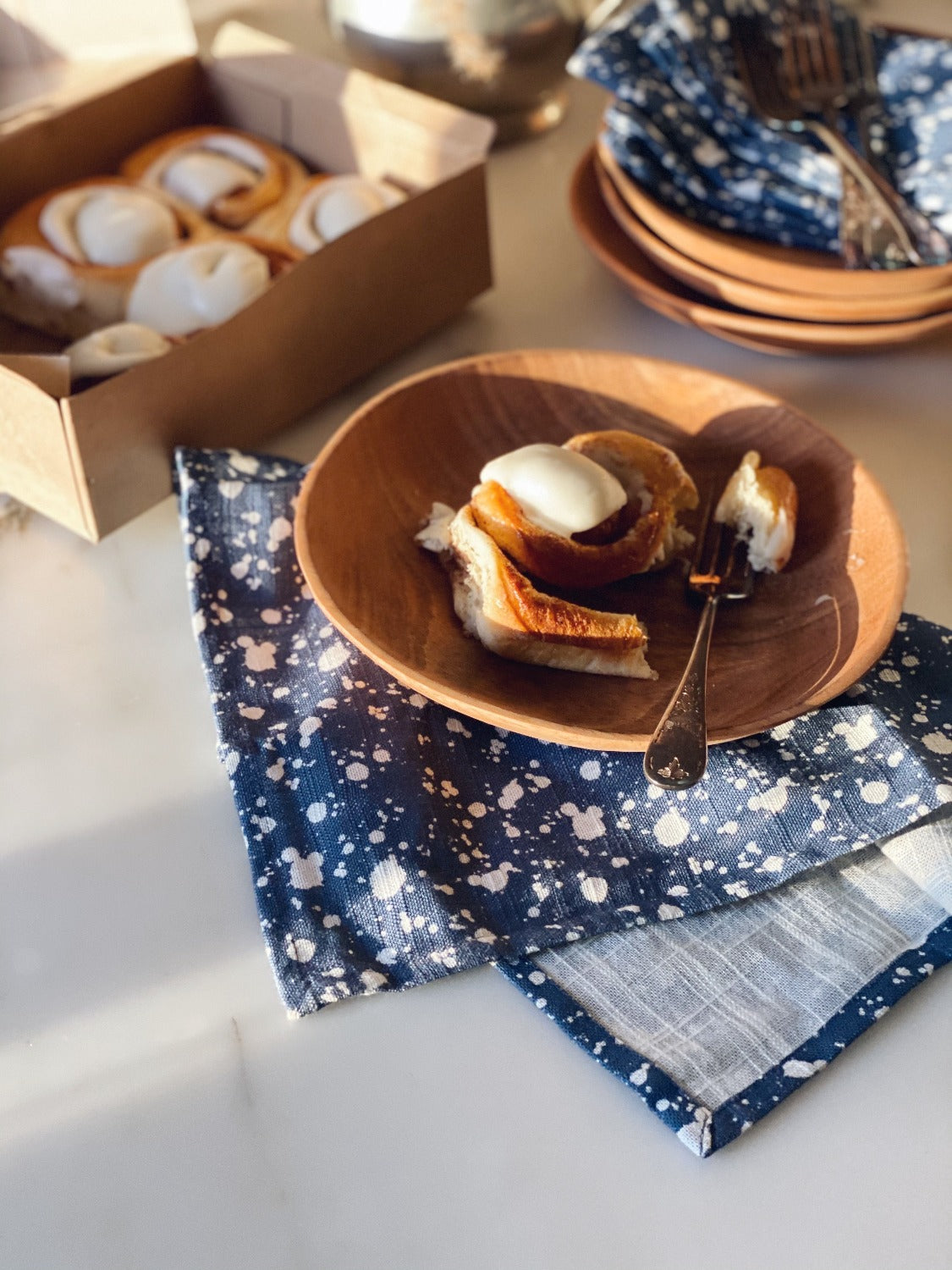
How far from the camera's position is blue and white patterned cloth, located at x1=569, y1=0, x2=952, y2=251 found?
2.72 ft

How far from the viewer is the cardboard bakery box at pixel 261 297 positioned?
660mm

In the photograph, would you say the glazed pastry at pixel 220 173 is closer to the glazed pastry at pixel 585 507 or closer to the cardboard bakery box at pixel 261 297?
the cardboard bakery box at pixel 261 297

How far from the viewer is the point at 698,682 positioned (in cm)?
53

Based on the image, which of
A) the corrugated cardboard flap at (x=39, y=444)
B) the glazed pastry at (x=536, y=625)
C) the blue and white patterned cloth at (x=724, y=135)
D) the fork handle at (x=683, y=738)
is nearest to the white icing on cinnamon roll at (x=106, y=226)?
the corrugated cardboard flap at (x=39, y=444)

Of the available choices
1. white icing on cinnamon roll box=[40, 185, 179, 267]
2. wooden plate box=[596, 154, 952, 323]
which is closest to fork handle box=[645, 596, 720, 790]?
wooden plate box=[596, 154, 952, 323]

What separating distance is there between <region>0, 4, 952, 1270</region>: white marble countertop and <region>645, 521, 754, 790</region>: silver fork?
12 centimetres

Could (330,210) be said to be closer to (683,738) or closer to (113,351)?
(113,351)

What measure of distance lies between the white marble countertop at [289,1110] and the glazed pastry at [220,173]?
18.9 inches

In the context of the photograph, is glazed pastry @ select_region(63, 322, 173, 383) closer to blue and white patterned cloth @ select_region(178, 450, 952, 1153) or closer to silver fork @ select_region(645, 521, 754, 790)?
blue and white patterned cloth @ select_region(178, 450, 952, 1153)

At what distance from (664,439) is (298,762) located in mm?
301

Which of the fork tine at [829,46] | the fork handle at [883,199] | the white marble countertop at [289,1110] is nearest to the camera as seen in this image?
the white marble countertop at [289,1110]

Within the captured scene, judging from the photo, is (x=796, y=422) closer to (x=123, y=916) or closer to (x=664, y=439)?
(x=664, y=439)

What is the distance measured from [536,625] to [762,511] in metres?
0.16

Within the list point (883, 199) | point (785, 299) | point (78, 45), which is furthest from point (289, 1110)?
point (78, 45)
